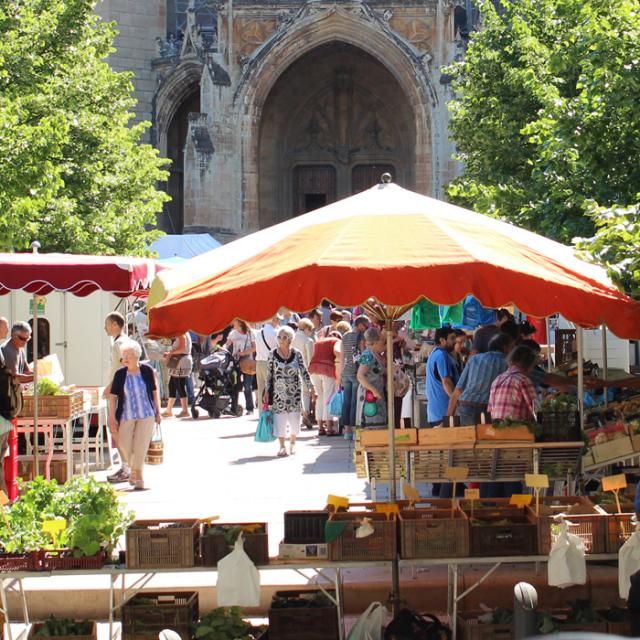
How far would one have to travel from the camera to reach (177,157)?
41000 millimetres

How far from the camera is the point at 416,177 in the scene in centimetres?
3719

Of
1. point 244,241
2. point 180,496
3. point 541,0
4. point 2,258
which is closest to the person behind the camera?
point 244,241

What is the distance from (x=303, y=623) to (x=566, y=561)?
146cm

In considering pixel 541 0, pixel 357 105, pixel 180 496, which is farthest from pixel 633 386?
pixel 357 105

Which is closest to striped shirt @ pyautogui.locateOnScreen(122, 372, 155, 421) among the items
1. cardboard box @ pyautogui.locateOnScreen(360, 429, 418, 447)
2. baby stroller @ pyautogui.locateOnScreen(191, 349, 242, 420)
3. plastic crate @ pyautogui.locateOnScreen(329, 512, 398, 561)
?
cardboard box @ pyautogui.locateOnScreen(360, 429, 418, 447)

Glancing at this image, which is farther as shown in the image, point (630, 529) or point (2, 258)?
point (2, 258)

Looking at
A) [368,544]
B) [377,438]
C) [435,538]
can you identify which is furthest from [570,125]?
[368,544]

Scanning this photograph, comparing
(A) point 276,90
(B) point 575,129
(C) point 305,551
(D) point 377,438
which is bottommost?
(C) point 305,551

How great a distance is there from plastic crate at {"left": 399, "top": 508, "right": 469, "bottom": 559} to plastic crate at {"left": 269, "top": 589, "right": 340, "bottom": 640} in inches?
21.3

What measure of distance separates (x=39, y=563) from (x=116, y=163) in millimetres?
19093

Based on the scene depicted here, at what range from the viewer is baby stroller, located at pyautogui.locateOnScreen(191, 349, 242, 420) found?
67.9 ft

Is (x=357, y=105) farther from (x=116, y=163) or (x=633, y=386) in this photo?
(x=633, y=386)

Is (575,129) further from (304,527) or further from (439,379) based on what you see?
(304,527)

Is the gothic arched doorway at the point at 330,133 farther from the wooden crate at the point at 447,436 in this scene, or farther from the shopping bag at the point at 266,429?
the wooden crate at the point at 447,436
